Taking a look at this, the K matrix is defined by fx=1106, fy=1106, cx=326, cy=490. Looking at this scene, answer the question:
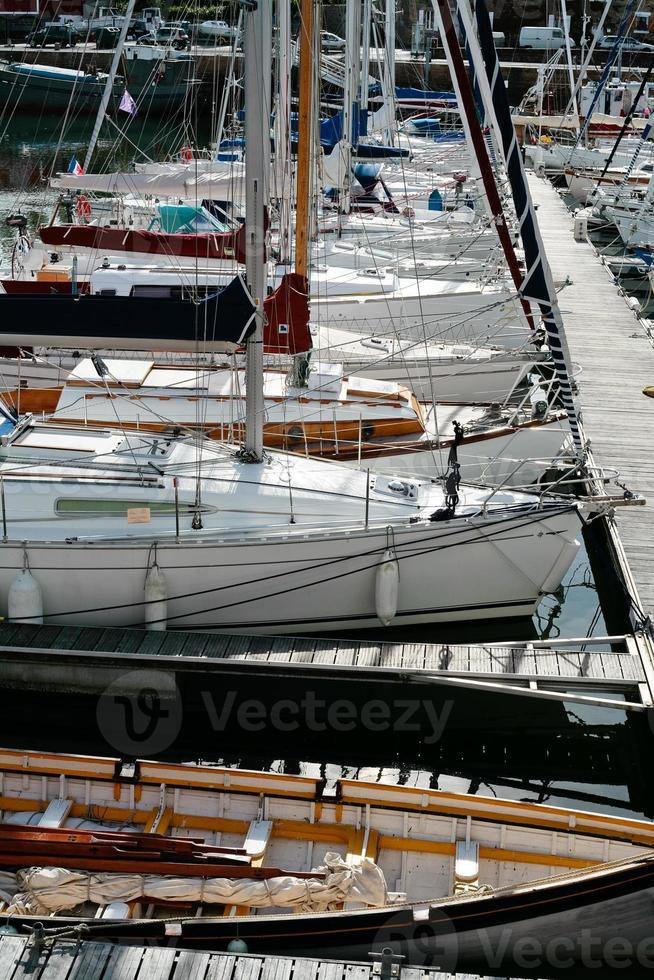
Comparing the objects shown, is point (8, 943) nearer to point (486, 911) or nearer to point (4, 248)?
point (486, 911)

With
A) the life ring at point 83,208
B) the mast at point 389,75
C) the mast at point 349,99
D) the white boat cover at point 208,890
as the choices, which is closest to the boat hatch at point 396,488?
the white boat cover at point 208,890

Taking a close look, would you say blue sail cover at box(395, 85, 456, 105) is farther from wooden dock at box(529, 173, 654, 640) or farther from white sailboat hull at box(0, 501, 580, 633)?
white sailboat hull at box(0, 501, 580, 633)

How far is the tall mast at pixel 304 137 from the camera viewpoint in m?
17.2

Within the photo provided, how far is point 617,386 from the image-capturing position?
21703mm

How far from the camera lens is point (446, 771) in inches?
523

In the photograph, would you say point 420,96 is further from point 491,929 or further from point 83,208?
point 491,929

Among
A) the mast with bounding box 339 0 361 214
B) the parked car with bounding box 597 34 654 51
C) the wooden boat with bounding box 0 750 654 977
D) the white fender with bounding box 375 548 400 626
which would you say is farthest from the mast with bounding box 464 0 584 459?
the parked car with bounding box 597 34 654 51

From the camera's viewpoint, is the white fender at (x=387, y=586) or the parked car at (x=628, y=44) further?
the parked car at (x=628, y=44)

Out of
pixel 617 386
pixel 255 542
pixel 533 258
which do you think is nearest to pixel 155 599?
pixel 255 542

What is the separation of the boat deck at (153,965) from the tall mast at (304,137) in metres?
11.0

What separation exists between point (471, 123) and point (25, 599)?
9707 mm

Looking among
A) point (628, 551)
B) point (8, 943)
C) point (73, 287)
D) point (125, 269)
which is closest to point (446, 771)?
point (628, 551)

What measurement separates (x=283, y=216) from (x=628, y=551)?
826cm

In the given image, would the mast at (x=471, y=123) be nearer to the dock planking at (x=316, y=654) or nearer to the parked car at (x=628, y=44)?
the dock planking at (x=316, y=654)
